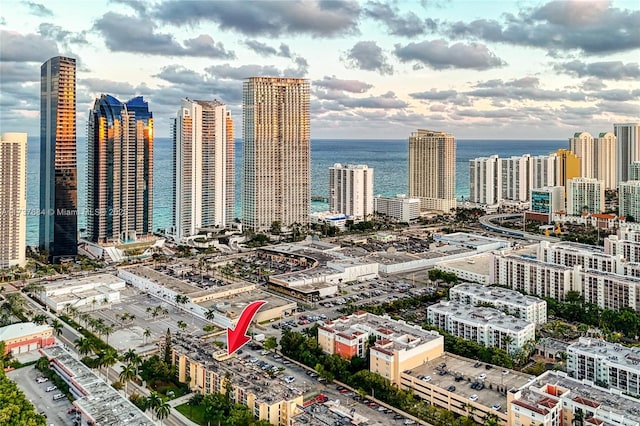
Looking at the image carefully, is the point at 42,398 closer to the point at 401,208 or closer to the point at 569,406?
the point at 569,406

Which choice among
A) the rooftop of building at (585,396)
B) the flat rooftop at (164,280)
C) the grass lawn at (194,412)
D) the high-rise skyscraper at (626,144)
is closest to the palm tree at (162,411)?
the grass lawn at (194,412)

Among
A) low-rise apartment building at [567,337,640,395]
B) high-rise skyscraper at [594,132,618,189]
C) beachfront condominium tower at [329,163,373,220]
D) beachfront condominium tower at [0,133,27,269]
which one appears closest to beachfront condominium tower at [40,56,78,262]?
beachfront condominium tower at [0,133,27,269]

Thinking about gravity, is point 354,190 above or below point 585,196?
above

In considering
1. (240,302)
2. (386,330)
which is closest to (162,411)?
(386,330)

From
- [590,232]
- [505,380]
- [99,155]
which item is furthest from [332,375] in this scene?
[590,232]

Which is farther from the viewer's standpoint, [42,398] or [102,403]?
[42,398]

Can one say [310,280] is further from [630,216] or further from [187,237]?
[630,216]
